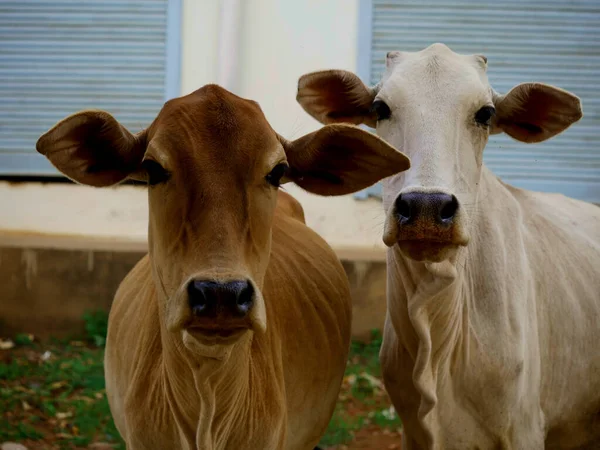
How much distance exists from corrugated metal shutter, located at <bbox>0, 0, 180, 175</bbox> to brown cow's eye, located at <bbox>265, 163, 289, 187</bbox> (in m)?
4.45

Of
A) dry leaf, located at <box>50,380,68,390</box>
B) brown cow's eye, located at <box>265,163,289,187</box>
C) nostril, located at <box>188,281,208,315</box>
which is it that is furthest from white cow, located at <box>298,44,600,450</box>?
dry leaf, located at <box>50,380,68,390</box>

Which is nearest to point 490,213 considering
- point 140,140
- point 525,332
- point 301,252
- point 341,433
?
point 525,332

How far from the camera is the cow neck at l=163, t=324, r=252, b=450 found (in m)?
3.09

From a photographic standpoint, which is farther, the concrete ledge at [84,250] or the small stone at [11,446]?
the concrete ledge at [84,250]

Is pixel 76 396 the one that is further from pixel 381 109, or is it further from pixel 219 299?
pixel 219 299

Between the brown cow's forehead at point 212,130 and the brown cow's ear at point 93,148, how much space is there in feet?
0.38

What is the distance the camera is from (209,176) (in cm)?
297

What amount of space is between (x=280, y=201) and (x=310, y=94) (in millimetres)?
837

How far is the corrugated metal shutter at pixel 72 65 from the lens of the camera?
7.52m

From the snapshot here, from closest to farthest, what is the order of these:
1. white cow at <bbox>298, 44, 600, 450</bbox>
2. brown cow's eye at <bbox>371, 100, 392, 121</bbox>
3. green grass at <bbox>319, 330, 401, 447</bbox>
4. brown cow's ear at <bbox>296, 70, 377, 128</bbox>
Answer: white cow at <bbox>298, 44, 600, 450</bbox> < brown cow's eye at <bbox>371, 100, 392, 121</bbox> < brown cow's ear at <bbox>296, 70, 377, 128</bbox> < green grass at <bbox>319, 330, 401, 447</bbox>

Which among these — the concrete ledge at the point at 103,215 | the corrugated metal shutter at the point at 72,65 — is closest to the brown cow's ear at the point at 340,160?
the concrete ledge at the point at 103,215

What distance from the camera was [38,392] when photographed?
6.25 metres

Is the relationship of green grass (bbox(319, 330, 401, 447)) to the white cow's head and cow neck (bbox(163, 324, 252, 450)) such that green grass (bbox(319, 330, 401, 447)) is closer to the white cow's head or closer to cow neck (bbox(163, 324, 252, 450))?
the white cow's head

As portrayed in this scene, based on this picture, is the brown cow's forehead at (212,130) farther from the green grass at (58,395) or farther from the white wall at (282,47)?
the white wall at (282,47)
